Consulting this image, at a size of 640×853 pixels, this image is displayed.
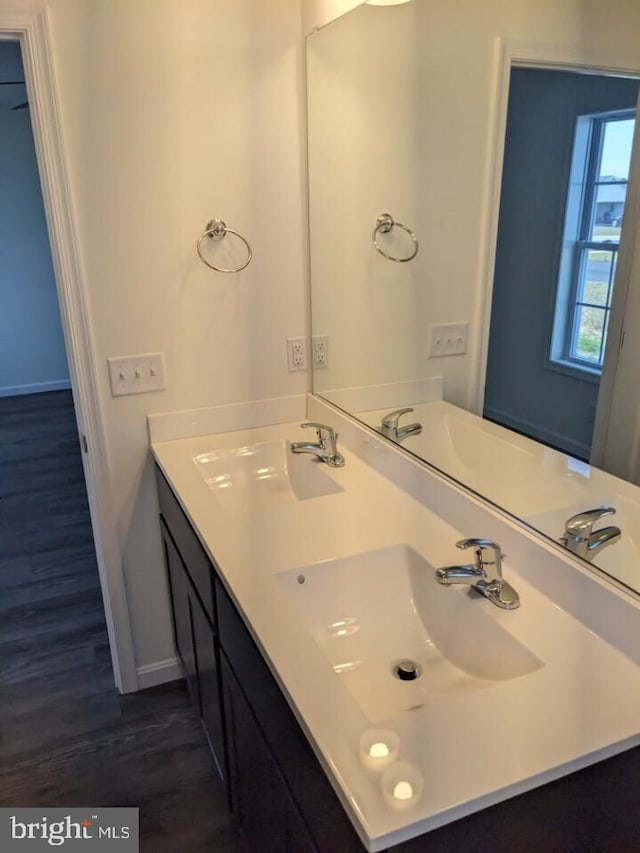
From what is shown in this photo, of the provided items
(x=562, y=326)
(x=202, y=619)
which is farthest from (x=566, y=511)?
(x=202, y=619)

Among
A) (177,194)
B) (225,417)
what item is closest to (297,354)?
(225,417)

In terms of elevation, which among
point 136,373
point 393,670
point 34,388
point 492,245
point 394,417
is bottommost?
point 34,388

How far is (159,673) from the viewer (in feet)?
7.53

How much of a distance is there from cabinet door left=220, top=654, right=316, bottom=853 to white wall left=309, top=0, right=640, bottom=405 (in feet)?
2.90

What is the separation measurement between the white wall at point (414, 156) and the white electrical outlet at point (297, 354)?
0.24ft

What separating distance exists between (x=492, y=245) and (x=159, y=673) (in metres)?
1.83

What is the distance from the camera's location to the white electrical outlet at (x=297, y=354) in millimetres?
2166

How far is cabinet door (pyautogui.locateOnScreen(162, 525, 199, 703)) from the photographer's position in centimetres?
189

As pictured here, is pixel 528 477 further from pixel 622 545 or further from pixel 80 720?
pixel 80 720

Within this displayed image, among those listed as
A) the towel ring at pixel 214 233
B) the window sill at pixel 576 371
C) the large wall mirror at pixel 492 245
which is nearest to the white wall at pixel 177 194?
the towel ring at pixel 214 233

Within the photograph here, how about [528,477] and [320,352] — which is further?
[320,352]

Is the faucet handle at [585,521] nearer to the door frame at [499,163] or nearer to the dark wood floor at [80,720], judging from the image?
the door frame at [499,163]

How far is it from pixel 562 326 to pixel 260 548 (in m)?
0.77

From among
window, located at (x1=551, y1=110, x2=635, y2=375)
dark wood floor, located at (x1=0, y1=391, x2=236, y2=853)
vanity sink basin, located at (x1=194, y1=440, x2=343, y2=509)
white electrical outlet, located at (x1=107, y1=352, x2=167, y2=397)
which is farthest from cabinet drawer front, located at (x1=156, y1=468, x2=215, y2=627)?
window, located at (x1=551, y1=110, x2=635, y2=375)
